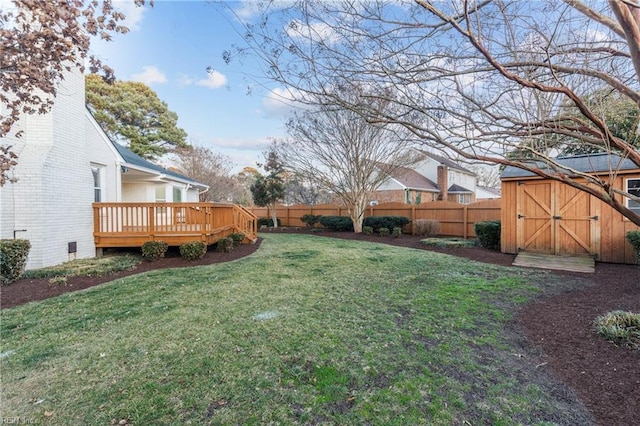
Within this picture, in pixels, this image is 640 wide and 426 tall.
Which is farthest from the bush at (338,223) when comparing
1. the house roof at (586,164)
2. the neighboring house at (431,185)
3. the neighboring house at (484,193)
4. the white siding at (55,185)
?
the neighboring house at (484,193)

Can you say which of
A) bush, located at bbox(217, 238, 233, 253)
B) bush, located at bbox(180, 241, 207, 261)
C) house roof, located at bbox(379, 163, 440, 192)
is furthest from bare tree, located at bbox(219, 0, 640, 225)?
house roof, located at bbox(379, 163, 440, 192)

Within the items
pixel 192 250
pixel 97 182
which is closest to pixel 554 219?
pixel 192 250

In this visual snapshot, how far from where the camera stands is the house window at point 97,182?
30.0 ft

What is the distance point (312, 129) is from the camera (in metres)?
14.5

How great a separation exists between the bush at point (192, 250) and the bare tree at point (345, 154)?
8.28 meters

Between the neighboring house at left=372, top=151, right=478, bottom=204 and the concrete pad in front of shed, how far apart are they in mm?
12599

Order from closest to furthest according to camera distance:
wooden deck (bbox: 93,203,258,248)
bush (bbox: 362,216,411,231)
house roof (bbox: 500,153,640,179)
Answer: house roof (bbox: 500,153,640,179) → wooden deck (bbox: 93,203,258,248) → bush (bbox: 362,216,411,231)

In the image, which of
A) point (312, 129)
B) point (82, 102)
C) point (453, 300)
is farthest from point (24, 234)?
point (312, 129)

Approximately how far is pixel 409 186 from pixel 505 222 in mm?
13372

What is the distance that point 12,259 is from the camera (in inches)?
231

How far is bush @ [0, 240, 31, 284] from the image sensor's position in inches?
227

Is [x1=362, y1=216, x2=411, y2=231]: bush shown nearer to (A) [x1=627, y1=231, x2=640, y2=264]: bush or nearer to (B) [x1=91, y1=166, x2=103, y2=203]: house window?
(A) [x1=627, y1=231, x2=640, y2=264]: bush

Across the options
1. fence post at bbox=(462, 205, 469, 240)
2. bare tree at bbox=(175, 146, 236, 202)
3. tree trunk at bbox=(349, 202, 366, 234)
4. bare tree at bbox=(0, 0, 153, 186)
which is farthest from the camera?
bare tree at bbox=(175, 146, 236, 202)

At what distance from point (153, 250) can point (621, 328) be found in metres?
8.94
